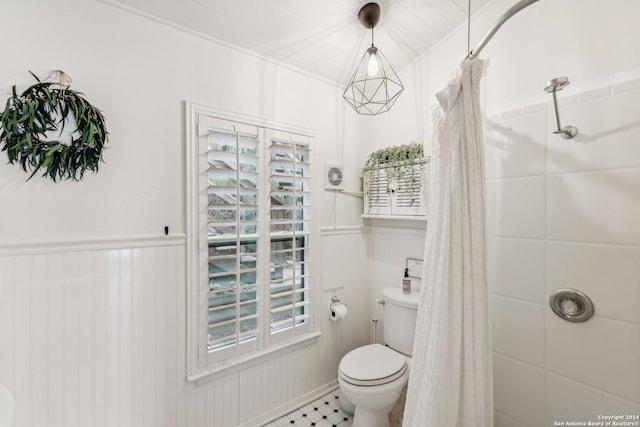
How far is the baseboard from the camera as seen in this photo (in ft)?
5.52

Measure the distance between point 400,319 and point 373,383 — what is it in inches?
17.7

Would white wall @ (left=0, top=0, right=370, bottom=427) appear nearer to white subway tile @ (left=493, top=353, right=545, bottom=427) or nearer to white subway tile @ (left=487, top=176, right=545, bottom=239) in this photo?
white subway tile @ (left=493, top=353, right=545, bottom=427)

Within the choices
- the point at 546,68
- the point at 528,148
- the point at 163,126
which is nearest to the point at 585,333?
the point at 528,148

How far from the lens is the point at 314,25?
5.10 feet

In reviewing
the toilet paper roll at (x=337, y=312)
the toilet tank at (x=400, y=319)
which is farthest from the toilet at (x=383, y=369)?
the toilet paper roll at (x=337, y=312)

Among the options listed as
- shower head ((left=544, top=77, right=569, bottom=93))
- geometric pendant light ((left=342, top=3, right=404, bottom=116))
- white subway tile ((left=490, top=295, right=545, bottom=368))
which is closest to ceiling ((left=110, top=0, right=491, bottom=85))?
geometric pendant light ((left=342, top=3, right=404, bottom=116))

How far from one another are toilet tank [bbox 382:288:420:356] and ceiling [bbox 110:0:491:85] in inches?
64.2

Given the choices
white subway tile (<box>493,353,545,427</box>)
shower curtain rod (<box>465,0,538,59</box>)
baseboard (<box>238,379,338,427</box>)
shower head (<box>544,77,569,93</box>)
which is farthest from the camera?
baseboard (<box>238,379,338,427</box>)

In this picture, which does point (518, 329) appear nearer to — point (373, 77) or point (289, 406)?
point (289, 406)

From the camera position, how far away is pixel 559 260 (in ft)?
4.14

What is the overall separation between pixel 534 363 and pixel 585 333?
276 mm

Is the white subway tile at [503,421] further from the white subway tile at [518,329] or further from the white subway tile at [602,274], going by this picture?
the white subway tile at [602,274]

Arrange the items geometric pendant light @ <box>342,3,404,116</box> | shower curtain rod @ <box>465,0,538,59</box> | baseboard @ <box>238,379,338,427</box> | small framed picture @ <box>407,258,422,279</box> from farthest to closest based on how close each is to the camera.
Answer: small framed picture @ <box>407,258,422,279</box> → baseboard @ <box>238,379,338,427</box> → geometric pendant light @ <box>342,3,404,116</box> → shower curtain rod @ <box>465,0,538,59</box>

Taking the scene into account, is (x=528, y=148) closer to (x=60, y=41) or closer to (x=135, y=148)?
(x=135, y=148)
